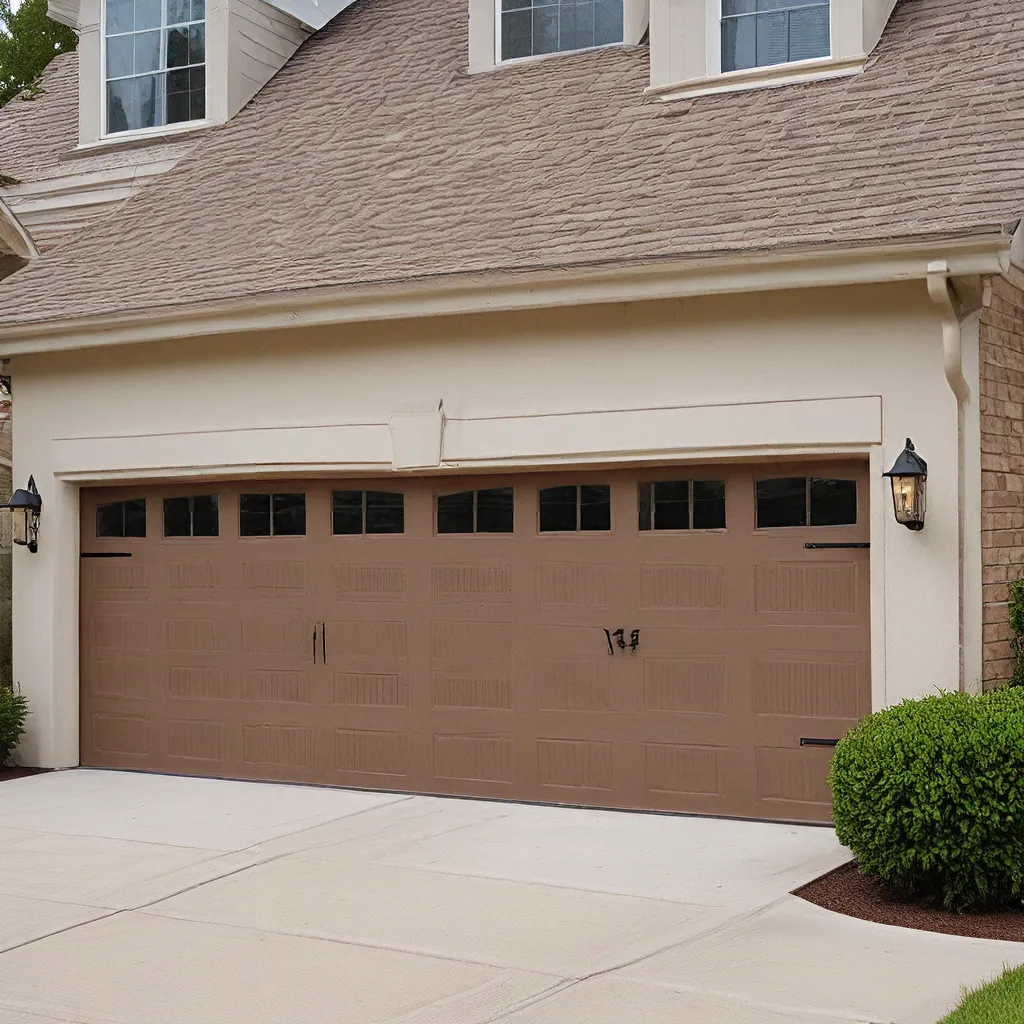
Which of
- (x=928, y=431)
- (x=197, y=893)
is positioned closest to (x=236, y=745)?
(x=197, y=893)

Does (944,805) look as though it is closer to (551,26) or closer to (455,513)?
(455,513)

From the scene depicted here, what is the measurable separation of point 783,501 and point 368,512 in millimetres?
3105

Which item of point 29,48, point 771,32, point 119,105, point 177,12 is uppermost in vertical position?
point 29,48

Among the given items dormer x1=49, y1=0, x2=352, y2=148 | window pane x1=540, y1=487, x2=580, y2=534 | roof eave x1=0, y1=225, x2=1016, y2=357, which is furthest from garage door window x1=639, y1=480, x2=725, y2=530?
A: dormer x1=49, y1=0, x2=352, y2=148

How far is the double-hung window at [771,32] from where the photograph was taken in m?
10.6

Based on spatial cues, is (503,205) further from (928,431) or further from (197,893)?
(197,893)

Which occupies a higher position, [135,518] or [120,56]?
[120,56]

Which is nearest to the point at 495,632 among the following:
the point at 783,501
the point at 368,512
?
the point at 368,512

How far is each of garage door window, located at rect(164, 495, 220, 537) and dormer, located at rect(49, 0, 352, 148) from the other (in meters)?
4.16

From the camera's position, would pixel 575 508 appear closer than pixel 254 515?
Yes

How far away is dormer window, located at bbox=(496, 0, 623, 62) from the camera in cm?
1225

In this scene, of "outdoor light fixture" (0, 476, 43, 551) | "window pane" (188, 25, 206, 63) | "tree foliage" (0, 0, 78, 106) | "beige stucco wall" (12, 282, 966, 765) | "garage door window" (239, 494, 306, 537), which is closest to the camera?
"beige stucco wall" (12, 282, 966, 765)

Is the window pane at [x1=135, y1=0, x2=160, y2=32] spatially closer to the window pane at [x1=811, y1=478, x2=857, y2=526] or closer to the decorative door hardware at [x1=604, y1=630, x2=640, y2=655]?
the decorative door hardware at [x1=604, y1=630, x2=640, y2=655]

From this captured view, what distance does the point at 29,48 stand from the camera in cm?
2431
